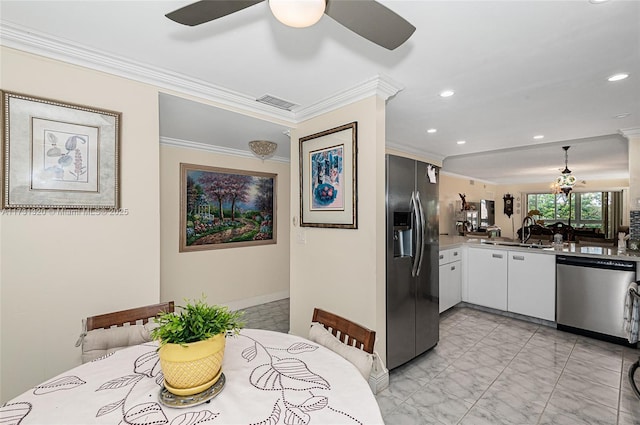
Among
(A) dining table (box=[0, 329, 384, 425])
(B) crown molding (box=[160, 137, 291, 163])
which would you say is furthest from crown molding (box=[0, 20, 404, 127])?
(A) dining table (box=[0, 329, 384, 425])

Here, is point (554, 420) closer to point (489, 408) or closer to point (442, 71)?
point (489, 408)

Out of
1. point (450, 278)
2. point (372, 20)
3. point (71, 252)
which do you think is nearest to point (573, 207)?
point (450, 278)

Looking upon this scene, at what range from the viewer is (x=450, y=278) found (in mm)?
4062

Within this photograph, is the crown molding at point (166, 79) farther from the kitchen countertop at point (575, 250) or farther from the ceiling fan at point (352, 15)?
the kitchen countertop at point (575, 250)

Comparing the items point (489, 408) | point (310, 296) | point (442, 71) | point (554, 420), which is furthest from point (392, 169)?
point (554, 420)

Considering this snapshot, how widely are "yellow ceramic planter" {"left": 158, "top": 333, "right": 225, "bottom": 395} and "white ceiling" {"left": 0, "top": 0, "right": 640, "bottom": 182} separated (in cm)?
159

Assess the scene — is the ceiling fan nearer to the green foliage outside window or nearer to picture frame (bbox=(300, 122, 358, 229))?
picture frame (bbox=(300, 122, 358, 229))

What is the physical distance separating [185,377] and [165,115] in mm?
2490

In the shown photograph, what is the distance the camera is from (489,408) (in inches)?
82.2

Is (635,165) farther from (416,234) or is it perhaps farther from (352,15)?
(352,15)

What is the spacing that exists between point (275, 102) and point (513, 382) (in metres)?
3.20

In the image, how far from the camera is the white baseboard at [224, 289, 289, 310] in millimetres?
4309

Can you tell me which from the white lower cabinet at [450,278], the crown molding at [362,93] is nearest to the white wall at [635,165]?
the white lower cabinet at [450,278]

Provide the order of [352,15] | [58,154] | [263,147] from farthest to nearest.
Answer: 1. [263,147]
2. [58,154]
3. [352,15]
